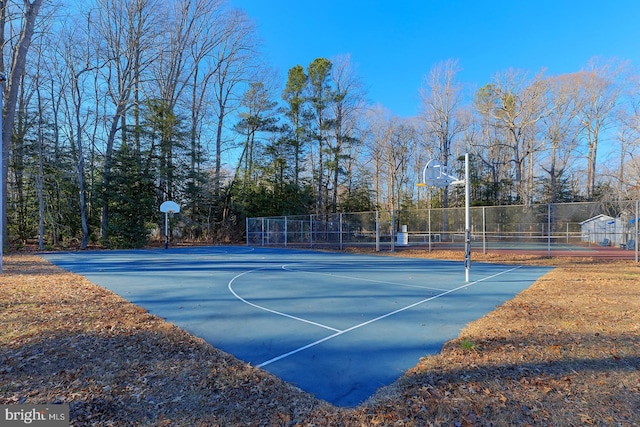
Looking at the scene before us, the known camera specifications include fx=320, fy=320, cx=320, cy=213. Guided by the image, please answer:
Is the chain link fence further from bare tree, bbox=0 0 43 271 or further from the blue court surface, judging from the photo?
bare tree, bbox=0 0 43 271

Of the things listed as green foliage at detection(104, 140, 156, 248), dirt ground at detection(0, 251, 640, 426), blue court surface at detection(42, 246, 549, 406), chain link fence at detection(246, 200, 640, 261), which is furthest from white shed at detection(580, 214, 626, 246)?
green foliage at detection(104, 140, 156, 248)

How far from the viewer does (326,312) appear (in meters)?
5.54

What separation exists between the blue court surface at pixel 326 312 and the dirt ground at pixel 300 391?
261 millimetres

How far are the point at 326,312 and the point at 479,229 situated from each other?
16.7 m

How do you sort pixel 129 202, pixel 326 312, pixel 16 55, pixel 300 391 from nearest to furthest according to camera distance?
pixel 300 391, pixel 326 312, pixel 16 55, pixel 129 202

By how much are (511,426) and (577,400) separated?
32.6 inches

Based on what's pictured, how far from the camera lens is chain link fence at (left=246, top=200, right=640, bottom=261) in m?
16.2

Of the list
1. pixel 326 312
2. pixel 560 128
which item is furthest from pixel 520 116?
pixel 326 312

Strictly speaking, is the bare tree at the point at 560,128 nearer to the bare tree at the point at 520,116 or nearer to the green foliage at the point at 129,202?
the bare tree at the point at 520,116

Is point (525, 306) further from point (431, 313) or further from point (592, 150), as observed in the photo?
point (592, 150)

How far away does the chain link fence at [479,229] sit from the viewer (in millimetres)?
16156

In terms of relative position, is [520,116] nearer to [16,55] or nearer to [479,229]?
[479,229]

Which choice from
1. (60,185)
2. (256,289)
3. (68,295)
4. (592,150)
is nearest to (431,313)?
(256,289)

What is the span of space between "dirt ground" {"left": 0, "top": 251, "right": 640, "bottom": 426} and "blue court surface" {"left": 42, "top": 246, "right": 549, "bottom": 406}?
261 mm
